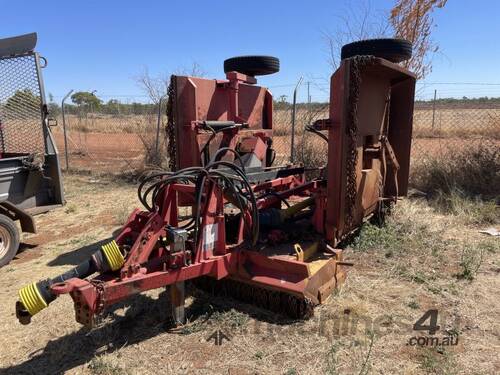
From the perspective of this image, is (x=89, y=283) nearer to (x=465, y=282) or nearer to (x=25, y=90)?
(x=465, y=282)

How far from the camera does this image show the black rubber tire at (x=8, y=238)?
504cm

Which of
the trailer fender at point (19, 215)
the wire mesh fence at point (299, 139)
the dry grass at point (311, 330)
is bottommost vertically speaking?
the dry grass at point (311, 330)

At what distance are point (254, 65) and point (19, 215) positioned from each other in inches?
146

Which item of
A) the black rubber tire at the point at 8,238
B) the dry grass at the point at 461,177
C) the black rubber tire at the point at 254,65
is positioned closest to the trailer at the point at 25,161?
the black rubber tire at the point at 8,238

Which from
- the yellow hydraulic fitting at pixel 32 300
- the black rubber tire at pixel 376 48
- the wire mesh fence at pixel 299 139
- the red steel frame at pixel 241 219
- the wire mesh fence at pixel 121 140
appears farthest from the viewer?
the wire mesh fence at pixel 121 140

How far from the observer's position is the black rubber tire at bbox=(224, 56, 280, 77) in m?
6.09

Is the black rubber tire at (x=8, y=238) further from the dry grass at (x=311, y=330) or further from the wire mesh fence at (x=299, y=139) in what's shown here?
the wire mesh fence at (x=299, y=139)

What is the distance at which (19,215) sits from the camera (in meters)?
5.30

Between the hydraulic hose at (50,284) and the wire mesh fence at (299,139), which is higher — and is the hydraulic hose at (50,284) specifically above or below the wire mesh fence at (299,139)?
below

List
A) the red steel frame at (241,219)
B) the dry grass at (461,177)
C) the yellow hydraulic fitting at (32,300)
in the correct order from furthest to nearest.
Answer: the dry grass at (461,177) < the red steel frame at (241,219) < the yellow hydraulic fitting at (32,300)

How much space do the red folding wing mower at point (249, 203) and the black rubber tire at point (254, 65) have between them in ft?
1.14

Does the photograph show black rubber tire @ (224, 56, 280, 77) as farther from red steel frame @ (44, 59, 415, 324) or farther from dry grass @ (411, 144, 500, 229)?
dry grass @ (411, 144, 500, 229)

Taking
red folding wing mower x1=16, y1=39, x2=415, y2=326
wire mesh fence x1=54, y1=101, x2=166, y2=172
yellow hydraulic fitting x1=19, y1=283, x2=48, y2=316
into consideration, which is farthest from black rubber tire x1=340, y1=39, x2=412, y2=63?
wire mesh fence x1=54, y1=101, x2=166, y2=172

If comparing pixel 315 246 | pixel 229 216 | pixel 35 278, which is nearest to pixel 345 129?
pixel 315 246
